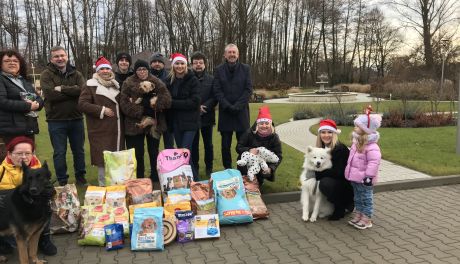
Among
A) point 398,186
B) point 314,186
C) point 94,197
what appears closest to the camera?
point 94,197

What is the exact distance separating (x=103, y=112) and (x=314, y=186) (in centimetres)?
314

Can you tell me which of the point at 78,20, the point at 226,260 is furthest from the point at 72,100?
the point at 78,20

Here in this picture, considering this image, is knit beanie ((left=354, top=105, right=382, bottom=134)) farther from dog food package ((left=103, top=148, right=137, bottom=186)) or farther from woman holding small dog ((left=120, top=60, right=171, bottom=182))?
dog food package ((left=103, top=148, right=137, bottom=186))

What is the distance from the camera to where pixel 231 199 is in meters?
5.09

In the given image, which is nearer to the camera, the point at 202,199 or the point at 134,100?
the point at 202,199

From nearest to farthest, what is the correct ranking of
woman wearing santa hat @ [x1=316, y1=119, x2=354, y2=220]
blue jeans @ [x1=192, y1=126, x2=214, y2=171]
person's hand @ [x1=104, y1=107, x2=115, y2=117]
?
woman wearing santa hat @ [x1=316, y1=119, x2=354, y2=220] → person's hand @ [x1=104, y1=107, x2=115, y2=117] → blue jeans @ [x1=192, y1=126, x2=214, y2=171]

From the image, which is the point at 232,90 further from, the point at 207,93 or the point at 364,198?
the point at 364,198

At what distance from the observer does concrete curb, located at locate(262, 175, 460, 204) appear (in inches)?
238

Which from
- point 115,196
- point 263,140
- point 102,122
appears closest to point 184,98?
point 102,122

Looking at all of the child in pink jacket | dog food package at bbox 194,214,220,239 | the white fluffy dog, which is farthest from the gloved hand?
dog food package at bbox 194,214,220,239

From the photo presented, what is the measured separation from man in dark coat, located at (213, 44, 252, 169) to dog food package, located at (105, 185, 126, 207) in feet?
7.04

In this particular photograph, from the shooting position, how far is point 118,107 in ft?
19.1

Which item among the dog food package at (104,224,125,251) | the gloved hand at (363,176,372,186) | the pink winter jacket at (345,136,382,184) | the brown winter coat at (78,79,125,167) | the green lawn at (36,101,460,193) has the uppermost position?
the brown winter coat at (78,79,125,167)

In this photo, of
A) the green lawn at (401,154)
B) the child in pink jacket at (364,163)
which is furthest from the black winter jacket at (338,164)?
the green lawn at (401,154)
